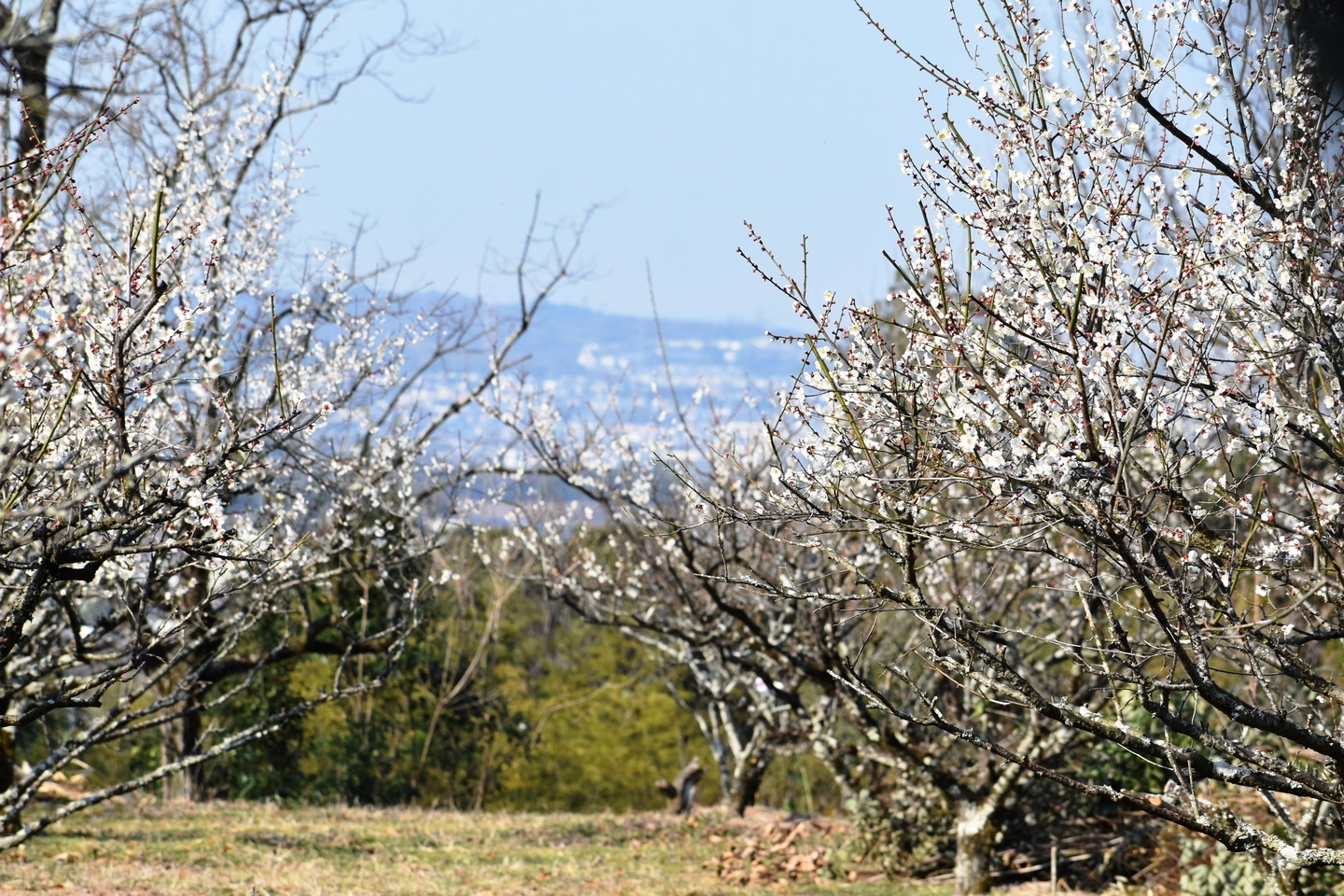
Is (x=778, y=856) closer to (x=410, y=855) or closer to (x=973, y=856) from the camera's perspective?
(x=973, y=856)

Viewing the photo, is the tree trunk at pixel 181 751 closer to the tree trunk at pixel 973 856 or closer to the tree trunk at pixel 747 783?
the tree trunk at pixel 747 783

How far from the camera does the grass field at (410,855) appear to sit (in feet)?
22.5

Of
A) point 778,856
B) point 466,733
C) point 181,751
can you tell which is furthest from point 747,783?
point 466,733

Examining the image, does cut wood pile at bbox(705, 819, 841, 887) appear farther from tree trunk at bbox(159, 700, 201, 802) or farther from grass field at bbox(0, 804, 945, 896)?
tree trunk at bbox(159, 700, 201, 802)

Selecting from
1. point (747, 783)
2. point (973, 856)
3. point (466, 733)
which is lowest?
point (466, 733)

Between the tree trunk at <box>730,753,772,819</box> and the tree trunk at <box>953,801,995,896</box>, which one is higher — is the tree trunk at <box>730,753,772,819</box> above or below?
below

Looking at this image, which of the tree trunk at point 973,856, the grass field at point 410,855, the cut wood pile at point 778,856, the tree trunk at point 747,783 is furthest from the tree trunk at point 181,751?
the tree trunk at point 973,856

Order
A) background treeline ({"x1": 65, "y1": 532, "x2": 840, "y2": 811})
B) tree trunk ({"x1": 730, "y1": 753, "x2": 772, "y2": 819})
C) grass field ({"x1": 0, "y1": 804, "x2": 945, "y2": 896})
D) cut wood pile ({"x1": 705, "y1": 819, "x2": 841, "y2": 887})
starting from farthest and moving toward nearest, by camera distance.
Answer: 1. background treeline ({"x1": 65, "y1": 532, "x2": 840, "y2": 811})
2. tree trunk ({"x1": 730, "y1": 753, "x2": 772, "y2": 819})
3. cut wood pile ({"x1": 705, "y1": 819, "x2": 841, "y2": 887})
4. grass field ({"x1": 0, "y1": 804, "x2": 945, "y2": 896})

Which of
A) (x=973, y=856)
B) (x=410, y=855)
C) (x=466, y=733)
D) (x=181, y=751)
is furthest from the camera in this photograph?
(x=466, y=733)

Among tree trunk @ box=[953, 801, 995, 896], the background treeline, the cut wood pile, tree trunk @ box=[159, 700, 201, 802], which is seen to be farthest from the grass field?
the background treeline

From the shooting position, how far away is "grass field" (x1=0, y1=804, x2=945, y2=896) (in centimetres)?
686

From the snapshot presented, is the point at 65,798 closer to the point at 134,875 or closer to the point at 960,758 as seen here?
the point at 134,875

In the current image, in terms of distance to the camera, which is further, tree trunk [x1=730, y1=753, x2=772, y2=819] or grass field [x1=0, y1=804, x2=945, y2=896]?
tree trunk [x1=730, y1=753, x2=772, y2=819]

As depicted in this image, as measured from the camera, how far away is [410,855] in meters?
8.60
